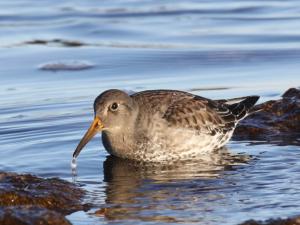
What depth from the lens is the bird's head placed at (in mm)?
9586

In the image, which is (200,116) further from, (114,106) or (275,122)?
(114,106)

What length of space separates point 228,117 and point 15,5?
34.9ft

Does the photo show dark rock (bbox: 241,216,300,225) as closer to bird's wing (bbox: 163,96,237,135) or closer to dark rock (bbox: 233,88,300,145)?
bird's wing (bbox: 163,96,237,135)

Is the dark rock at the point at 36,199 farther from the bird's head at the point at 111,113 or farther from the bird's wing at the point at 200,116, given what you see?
the bird's wing at the point at 200,116

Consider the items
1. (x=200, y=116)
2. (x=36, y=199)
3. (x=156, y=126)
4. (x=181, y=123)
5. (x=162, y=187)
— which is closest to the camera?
(x=36, y=199)

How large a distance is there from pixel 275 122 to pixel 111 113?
223 centimetres

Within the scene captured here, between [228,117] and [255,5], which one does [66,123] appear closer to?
[228,117]

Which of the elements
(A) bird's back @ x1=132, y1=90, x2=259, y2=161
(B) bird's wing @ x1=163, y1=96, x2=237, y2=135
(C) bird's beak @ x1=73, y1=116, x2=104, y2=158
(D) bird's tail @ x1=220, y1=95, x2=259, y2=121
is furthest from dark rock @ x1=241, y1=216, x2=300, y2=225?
(D) bird's tail @ x1=220, y1=95, x2=259, y2=121

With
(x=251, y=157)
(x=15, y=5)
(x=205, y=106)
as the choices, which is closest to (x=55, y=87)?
(x=205, y=106)

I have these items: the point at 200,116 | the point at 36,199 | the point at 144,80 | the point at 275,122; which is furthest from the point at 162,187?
the point at 144,80

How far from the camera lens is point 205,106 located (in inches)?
416

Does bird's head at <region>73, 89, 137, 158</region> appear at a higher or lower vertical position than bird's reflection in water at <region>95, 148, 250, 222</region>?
higher

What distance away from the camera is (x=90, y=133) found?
952 cm

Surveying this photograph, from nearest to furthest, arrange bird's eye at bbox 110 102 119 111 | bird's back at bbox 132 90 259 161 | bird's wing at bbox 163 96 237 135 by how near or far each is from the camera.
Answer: bird's eye at bbox 110 102 119 111, bird's back at bbox 132 90 259 161, bird's wing at bbox 163 96 237 135
